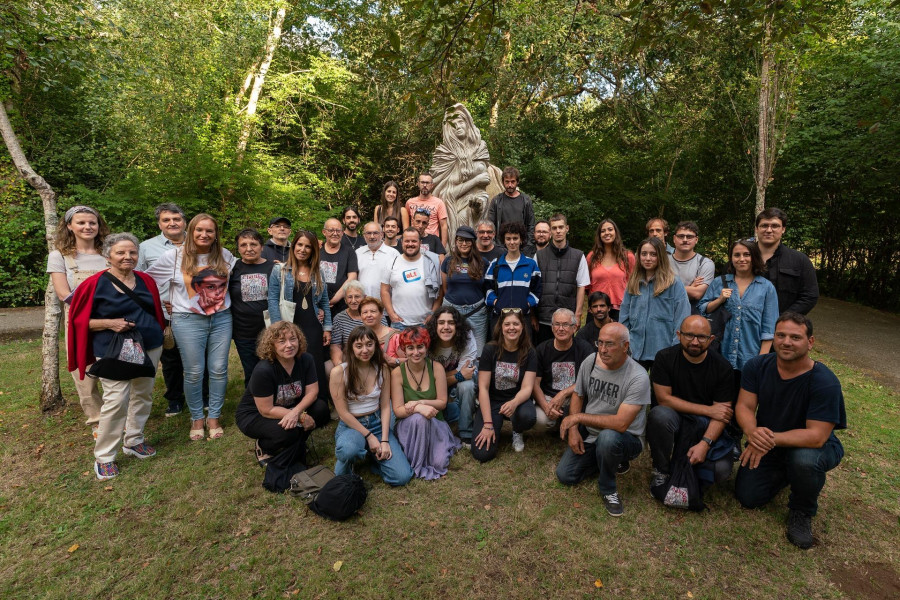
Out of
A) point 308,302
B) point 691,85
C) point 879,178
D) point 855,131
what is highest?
point 691,85

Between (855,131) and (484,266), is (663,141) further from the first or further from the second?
(484,266)

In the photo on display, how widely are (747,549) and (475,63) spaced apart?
3344mm

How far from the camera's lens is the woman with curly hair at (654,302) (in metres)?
3.63

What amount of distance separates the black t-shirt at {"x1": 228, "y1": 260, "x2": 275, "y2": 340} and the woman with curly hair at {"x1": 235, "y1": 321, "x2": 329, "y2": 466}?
0.79m

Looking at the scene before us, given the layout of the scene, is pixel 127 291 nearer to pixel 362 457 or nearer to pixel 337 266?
pixel 337 266

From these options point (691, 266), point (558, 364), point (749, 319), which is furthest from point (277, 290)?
point (749, 319)

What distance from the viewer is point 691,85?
37.7 ft

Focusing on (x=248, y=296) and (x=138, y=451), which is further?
(x=248, y=296)

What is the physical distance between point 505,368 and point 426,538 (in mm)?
1480

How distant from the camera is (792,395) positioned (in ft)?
9.18

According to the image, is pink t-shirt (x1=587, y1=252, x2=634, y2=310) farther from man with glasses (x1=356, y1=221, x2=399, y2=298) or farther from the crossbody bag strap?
the crossbody bag strap

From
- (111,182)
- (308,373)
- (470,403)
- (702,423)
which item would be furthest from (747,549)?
(111,182)

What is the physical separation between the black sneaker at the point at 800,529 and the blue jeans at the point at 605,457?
948 millimetres

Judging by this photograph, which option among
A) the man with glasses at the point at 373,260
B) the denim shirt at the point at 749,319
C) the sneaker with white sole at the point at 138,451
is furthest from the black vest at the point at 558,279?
the sneaker with white sole at the point at 138,451
